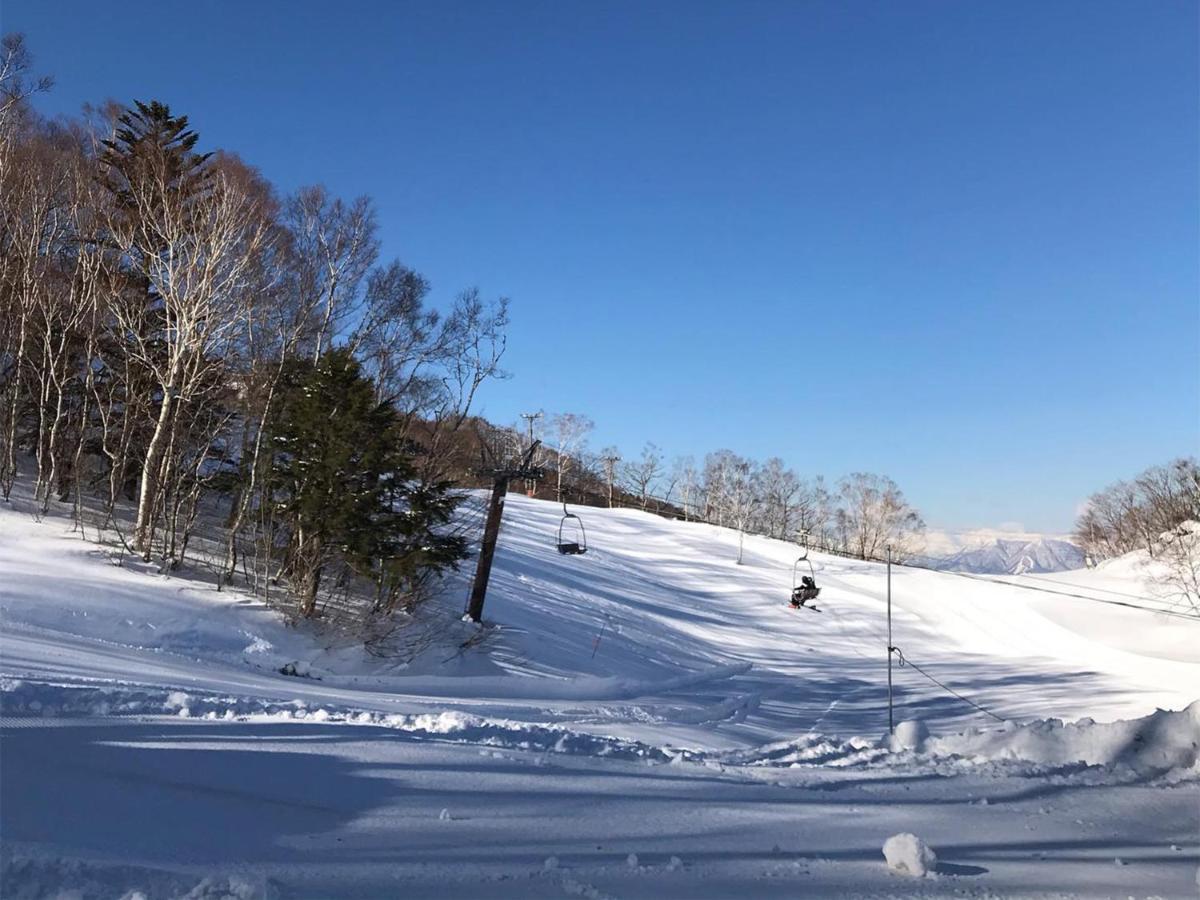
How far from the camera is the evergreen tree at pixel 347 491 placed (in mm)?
17516

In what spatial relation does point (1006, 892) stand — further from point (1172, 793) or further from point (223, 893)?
point (223, 893)

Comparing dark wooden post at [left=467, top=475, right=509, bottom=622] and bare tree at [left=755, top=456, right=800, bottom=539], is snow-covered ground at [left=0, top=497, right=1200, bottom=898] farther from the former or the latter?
bare tree at [left=755, top=456, right=800, bottom=539]

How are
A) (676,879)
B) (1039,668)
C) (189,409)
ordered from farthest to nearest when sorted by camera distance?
(1039,668), (189,409), (676,879)

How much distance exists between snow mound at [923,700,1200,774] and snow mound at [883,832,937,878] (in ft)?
14.1

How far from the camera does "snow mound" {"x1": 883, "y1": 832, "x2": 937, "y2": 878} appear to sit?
4.61 metres

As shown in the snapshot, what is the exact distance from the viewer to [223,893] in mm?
3625

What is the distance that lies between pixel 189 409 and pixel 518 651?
10.6m

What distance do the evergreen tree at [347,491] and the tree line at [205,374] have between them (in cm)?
5

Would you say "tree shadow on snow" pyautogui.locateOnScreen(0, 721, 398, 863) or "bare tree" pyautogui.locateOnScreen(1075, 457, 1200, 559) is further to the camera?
"bare tree" pyautogui.locateOnScreen(1075, 457, 1200, 559)

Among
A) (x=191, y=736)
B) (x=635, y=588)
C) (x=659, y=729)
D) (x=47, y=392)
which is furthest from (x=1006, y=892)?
(x=635, y=588)

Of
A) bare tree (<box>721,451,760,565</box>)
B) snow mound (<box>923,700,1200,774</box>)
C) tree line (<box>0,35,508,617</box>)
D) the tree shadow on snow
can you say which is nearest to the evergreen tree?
tree line (<box>0,35,508,617</box>)

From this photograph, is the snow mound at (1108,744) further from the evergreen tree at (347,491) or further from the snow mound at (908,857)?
the evergreen tree at (347,491)

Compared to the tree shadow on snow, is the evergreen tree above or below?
above

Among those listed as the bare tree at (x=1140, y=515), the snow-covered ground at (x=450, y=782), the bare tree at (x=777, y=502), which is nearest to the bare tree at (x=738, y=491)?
the bare tree at (x=777, y=502)
